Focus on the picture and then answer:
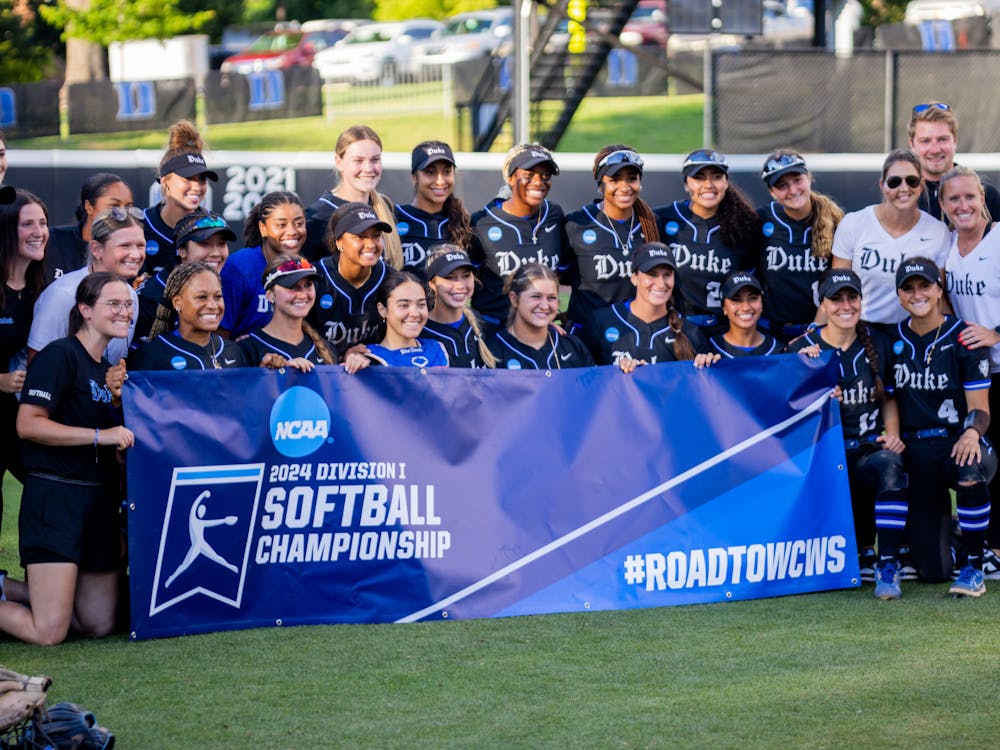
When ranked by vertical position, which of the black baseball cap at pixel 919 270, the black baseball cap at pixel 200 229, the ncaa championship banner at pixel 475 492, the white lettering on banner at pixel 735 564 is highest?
the black baseball cap at pixel 200 229

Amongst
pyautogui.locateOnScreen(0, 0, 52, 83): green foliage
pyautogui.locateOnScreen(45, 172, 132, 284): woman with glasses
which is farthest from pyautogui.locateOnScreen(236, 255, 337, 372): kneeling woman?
pyautogui.locateOnScreen(0, 0, 52, 83): green foliage

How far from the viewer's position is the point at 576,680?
5.83 m

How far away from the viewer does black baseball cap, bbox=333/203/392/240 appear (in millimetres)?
7281

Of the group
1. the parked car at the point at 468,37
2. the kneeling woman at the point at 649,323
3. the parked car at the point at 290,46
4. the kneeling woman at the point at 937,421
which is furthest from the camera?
the parked car at the point at 290,46

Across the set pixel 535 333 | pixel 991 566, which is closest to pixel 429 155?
Result: pixel 535 333

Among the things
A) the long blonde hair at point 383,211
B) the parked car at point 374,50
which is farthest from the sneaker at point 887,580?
the parked car at point 374,50

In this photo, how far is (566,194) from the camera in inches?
667

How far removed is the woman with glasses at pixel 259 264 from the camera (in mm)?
7531

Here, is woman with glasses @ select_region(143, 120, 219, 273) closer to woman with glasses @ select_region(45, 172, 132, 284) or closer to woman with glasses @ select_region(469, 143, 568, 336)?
woman with glasses @ select_region(45, 172, 132, 284)

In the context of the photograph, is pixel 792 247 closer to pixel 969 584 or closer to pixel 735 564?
pixel 735 564

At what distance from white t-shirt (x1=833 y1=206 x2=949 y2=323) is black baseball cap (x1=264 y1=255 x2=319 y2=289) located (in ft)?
9.62

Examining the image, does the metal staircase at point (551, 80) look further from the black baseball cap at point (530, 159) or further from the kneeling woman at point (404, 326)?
the kneeling woman at point (404, 326)

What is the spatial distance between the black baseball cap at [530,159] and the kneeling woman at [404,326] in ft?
3.62

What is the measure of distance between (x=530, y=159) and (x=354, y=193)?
3.24 ft
